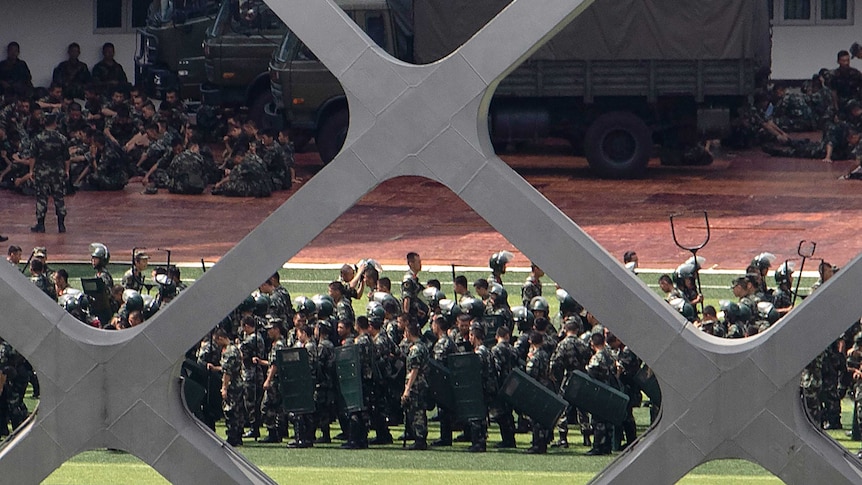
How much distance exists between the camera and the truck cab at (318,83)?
2181 centimetres

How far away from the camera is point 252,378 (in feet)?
38.9

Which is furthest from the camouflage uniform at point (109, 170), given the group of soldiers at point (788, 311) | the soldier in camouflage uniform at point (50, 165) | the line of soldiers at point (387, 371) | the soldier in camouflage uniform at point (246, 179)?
the group of soldiers at point (788, 311)

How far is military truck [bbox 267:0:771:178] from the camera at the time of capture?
2173cm

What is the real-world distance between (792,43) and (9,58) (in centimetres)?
1429

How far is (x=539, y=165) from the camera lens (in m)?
24.4

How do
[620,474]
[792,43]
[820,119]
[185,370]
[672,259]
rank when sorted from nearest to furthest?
[620,474] < [185,370] < [672,259] < [820,119] < [792,43]

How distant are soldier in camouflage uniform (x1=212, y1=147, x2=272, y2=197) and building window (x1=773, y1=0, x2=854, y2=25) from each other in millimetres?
11427

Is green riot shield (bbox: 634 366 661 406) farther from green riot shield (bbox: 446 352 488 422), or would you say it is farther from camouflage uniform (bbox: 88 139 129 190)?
camouflage uniform (bbox: 88 139 129 190)

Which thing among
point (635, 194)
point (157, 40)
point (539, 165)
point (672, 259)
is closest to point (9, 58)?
point (157, 40)

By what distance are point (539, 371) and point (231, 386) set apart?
2.27 metres

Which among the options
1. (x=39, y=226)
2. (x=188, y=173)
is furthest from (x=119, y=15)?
(x=39, y=226)

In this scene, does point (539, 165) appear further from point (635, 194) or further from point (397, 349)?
point (397, 349)

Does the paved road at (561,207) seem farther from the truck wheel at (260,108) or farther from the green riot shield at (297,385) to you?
the green riot shield at (297,385)

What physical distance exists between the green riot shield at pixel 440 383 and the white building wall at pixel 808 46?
1855cm
